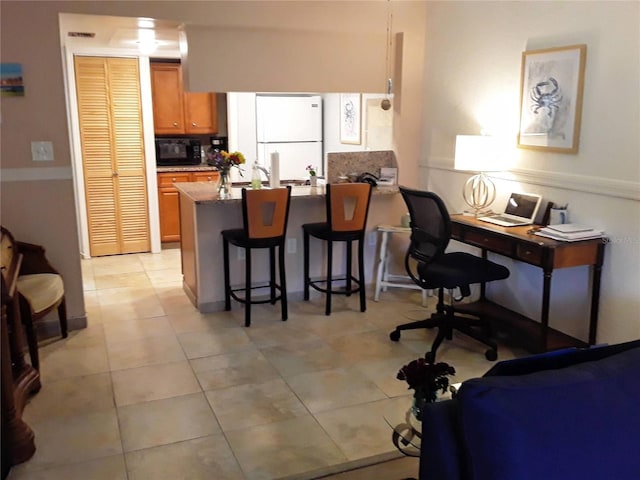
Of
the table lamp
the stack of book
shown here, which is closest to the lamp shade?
the table lamp

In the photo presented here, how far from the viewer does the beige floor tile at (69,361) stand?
11.3 ft

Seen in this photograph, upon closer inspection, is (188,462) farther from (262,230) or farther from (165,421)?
(262,230)

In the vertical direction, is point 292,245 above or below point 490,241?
below

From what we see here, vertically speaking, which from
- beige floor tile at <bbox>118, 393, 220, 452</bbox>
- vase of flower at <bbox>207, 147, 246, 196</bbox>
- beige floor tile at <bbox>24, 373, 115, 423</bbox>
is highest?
vase of flower at <bbox>207, 147, 246, 196</bbox>

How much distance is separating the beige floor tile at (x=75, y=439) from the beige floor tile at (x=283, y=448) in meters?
0.58

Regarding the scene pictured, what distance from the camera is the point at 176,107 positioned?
257 inches

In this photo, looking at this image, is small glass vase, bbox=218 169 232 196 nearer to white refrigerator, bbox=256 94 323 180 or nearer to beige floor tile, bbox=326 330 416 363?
beige floor tile, bbox=326 330 416 363

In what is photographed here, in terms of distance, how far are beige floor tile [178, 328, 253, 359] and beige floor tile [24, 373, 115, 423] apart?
0.57 metres

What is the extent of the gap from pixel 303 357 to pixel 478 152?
1.78m

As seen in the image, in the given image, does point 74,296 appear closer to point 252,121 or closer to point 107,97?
point 107,97

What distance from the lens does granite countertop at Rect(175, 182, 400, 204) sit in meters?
4.24

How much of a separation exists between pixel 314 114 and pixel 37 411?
4656 mm

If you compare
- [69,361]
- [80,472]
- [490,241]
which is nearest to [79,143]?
[69,361]

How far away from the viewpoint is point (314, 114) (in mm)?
6781
